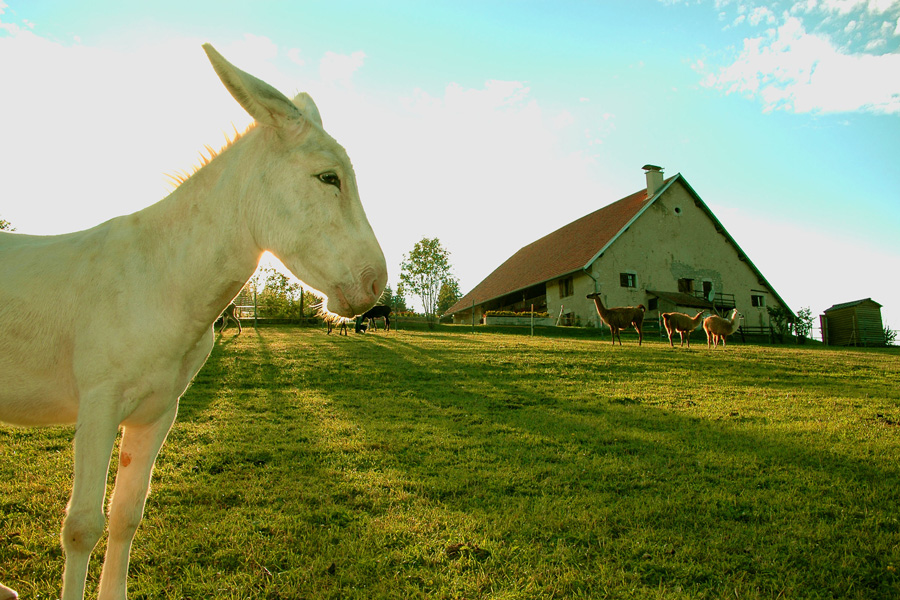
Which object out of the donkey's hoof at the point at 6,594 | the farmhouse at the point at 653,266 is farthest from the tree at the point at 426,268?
the donkey's hoof at the point at 6,594

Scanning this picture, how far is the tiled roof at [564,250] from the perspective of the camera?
3306 cm

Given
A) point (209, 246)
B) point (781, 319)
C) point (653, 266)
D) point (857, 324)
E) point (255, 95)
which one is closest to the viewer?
point (255, 95)

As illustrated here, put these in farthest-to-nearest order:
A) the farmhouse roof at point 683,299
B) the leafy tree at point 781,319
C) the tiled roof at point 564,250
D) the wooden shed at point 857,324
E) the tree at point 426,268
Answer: the tree at point 426,268 → the leafy tree at point 781,319 → the tiled roof at point 564,250 → the wooden shed at point 857,324 → the farmhouse roof at point 683,299

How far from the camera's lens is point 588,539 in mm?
3277

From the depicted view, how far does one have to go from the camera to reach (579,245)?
35188 millimetres

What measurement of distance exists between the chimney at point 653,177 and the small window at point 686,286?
6432 mm

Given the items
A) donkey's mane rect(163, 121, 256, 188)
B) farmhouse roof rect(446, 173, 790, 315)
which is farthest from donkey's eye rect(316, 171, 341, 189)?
farmhouse roof rect(446, 173, 790, 315)

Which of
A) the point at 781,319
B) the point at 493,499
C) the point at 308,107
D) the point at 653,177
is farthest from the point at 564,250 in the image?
the point at 308,107

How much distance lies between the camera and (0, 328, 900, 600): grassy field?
2.79 meters

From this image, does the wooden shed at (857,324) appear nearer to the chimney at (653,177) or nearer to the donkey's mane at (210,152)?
the chimney at (653,177)

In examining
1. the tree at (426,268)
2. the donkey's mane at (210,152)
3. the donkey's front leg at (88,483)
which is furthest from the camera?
the tree at (426,268)

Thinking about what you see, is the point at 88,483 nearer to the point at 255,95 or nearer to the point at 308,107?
the point at 255,95

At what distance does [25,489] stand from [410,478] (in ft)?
10.1

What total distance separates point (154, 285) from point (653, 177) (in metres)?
37.8
